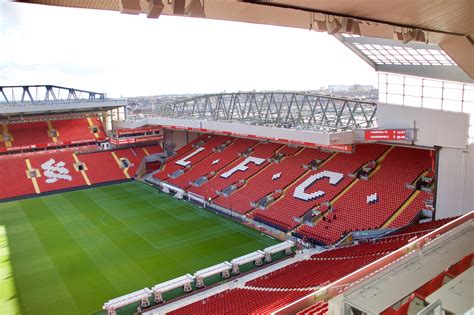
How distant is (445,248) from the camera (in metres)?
5.52

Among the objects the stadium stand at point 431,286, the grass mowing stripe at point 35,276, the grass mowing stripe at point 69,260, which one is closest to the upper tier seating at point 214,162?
the grass mowing stripe at point 69,260

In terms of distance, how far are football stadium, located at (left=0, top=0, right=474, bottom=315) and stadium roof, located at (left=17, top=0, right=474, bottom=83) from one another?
0.09 feet

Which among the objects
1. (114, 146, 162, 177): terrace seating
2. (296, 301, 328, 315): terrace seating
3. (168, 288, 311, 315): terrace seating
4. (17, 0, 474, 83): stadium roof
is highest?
(17, 0, 474, 83): stadium roof

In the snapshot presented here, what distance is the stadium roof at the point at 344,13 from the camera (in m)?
4.64

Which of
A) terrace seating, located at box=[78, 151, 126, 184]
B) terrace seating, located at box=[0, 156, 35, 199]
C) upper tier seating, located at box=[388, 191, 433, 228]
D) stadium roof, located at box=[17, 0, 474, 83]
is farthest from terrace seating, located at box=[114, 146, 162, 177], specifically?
stadium roof, located at box=[17, 0, 474, 83]

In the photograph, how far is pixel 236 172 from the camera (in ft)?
98.1

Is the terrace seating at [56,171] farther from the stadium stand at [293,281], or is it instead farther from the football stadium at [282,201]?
the stadium stand at [293,281]

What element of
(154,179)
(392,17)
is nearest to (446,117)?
(392,17)

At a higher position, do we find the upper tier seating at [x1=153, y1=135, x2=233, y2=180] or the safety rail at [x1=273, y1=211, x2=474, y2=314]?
the safety rail at [x1=273, y1=211, x2=474, y2=314]

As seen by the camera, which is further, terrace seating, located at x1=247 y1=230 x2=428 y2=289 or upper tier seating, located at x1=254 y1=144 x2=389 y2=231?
upper tier seating, located at x1=254 y1=144 x2=389 y2=231

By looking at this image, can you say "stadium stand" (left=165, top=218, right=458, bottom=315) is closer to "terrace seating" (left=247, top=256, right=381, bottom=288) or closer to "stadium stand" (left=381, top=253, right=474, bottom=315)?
"terrace seating" (left=247, top=256, right=381, bottom=288)

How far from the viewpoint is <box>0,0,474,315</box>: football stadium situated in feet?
17.3

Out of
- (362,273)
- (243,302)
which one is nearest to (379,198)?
(243,302)

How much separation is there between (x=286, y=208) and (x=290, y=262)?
5493mm
